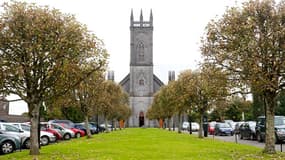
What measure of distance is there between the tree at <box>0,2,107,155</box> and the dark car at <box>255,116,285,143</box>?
15465 mm

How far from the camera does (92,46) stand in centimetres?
2194

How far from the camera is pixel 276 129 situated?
31.4 metres

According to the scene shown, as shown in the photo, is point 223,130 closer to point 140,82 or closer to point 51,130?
point 51,130

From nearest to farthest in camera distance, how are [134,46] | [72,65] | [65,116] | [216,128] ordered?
[72,65] → [216,128] → [65,116] → [134,46]

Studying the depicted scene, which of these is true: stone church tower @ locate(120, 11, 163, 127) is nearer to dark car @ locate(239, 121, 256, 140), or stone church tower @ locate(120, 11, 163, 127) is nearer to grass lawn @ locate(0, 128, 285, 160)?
dark car @ locate(239, 121, 256, 140)

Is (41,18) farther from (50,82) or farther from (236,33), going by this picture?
(236,33)

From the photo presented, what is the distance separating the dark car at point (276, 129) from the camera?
30.9 meters

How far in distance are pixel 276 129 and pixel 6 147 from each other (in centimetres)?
1817

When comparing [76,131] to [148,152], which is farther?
[76,131]

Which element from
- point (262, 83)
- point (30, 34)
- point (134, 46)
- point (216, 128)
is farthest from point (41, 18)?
point (134, 46)

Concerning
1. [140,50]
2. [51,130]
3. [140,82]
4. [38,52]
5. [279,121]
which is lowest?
[51,130]

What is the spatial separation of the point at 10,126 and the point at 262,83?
16.4 metres

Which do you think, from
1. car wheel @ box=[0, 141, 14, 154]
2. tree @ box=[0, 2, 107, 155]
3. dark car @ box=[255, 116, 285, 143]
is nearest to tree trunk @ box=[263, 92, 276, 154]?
tree @ box=[0, 2, 107, 155]

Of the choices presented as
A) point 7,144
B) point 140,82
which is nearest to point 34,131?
point 7,144
